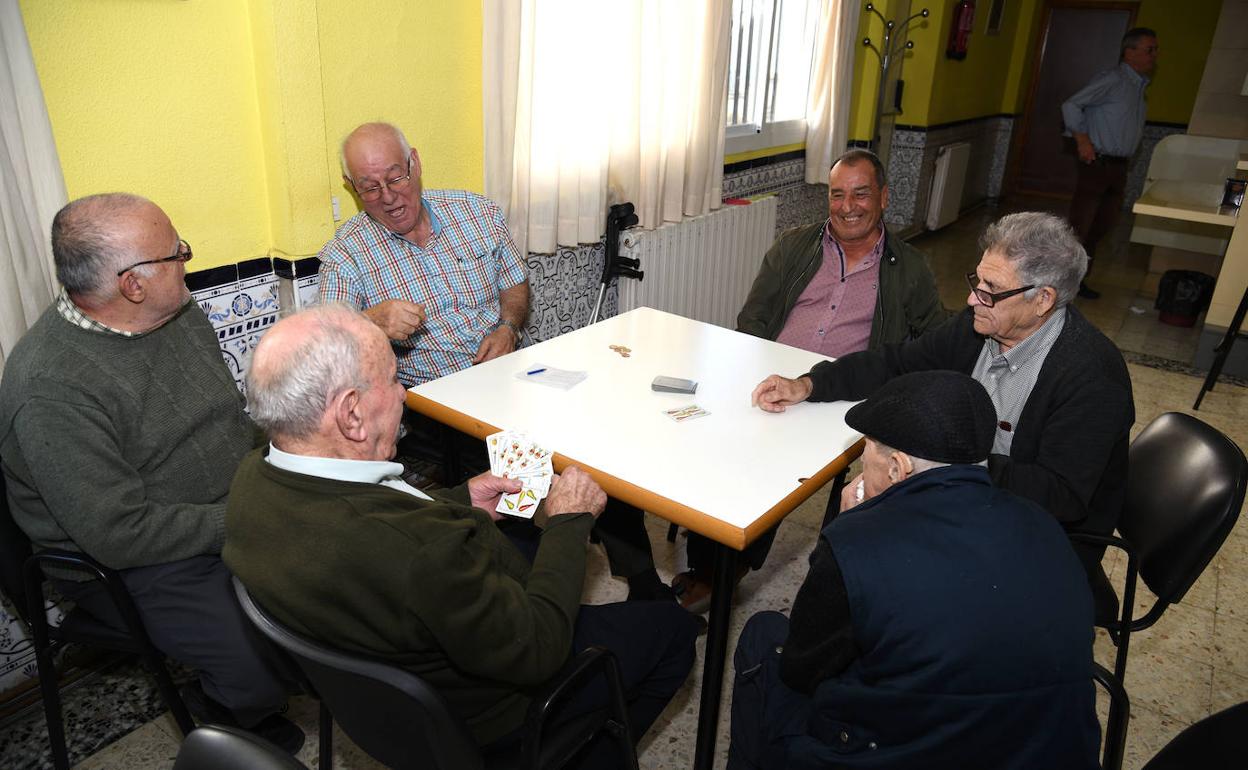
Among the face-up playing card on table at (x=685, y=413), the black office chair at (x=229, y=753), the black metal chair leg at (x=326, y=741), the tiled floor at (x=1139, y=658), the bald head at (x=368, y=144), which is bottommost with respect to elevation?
the tiled floor at (x=1139, y=658)

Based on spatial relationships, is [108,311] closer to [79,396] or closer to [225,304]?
[79,396]

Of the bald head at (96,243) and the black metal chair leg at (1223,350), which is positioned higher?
the bald head at (96,243)

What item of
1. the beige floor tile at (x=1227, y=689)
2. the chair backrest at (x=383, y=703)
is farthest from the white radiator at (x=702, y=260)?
the chair backrest at (x=383, y=703)

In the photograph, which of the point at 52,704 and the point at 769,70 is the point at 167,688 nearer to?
the point at 52,704

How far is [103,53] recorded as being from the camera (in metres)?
2.01

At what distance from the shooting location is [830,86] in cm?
504

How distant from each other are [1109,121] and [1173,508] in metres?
5.33

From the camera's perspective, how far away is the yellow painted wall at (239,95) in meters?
2.01

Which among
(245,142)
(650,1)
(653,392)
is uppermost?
(650,1)

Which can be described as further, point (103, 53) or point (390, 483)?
point (103, 53)

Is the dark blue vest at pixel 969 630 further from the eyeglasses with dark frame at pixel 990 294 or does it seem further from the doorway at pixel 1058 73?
the doorway at pixel 1058 73

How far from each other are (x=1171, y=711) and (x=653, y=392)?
1.78 m

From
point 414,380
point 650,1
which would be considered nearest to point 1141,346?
point 650,1

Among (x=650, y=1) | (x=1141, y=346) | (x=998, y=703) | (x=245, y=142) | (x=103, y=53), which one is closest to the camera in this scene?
(x=998, y=703)
